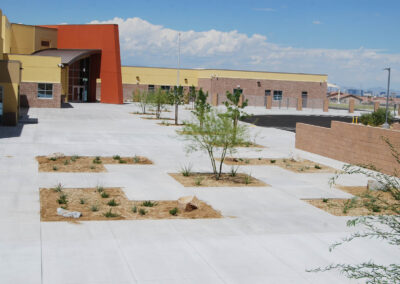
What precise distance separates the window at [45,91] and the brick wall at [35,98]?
1.04ft

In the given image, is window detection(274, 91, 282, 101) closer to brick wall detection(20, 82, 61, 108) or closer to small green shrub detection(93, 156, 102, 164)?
brick wall detection(20, 82, 61, 108)

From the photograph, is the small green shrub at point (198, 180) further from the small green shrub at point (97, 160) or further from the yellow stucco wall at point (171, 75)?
the yellow stucco wall at point (171, 75)

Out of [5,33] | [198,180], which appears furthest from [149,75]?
[198,180]

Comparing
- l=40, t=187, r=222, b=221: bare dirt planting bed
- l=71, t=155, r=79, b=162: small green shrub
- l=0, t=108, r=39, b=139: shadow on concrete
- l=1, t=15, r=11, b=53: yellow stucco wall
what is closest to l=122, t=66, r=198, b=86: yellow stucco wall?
l=1, t=15, r=11, b=53: yellow stucco wall

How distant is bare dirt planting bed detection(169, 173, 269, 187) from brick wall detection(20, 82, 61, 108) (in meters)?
38.6

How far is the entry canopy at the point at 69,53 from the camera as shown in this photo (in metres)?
59.8

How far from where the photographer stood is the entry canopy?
5985 cm

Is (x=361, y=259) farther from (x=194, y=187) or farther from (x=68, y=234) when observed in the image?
(x=194, y=187)

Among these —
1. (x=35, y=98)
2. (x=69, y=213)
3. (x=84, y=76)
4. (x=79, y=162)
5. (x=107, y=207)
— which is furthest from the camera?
(x=84, y=76)

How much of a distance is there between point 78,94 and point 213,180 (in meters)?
54.7

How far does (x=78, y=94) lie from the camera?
228ft

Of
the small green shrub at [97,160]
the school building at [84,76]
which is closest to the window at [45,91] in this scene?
the school building at [84,76]

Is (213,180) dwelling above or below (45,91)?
below

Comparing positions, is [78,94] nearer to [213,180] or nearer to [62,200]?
[213,180]
